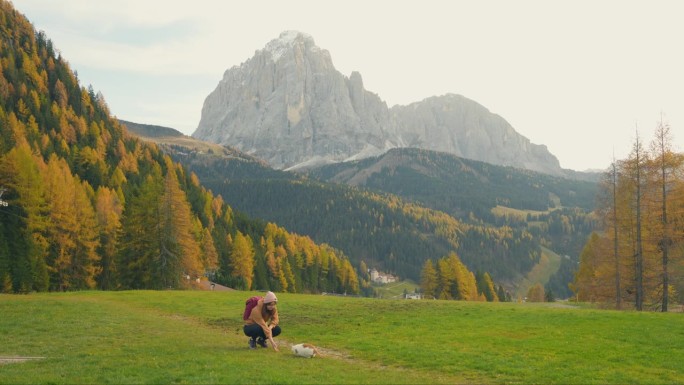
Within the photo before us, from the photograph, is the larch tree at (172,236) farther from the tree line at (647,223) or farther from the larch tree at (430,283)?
the larch tree at (430,283)

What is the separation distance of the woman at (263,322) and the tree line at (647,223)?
41123mm

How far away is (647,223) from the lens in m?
52.7

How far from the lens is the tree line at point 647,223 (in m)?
49.5

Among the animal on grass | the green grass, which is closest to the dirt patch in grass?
the green grass

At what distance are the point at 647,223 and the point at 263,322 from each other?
44.3m

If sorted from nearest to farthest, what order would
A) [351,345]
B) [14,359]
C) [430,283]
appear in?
[14,359] < [351,345] < [430,283]

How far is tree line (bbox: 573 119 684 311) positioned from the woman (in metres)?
41.1

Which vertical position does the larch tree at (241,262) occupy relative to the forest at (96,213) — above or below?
below

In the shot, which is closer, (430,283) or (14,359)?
(14,359)

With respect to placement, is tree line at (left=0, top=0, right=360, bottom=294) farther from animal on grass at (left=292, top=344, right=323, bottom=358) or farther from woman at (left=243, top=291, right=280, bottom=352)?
animal on grass at (left=292, top=344, right=323, bottom=358)

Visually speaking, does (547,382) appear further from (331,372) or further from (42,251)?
(42,251)

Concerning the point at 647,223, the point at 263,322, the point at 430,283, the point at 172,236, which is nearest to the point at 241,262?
the point at 172,236

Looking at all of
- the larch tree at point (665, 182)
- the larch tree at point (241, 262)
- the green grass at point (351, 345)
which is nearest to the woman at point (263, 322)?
the green grass at point (351, 345)

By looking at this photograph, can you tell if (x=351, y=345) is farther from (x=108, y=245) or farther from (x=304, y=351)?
(x=108, y=245)
